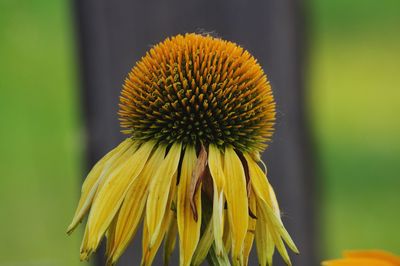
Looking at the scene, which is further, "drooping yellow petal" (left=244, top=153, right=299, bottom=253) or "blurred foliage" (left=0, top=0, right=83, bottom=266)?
"blurred foliage" (left=0, top=0, right=83, bottom=266)

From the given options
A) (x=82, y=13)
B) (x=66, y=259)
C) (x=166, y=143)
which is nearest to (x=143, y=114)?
(x=166, y=143)

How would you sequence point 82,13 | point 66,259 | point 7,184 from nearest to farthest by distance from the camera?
point 82,13
point 66,259
point 7,184

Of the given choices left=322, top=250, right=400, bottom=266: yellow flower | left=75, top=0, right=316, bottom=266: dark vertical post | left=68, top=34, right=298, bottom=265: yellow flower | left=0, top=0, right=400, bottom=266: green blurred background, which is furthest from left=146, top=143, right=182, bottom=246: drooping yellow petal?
A: left=0, top=0, right=400, bottom=266: green blurred background

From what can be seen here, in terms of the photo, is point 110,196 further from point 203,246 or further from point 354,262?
point 354,262

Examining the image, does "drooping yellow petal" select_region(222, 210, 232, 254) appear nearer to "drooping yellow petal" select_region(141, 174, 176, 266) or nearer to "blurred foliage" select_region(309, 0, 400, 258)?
"drooping yellow petal" select_region(141, 174, 176, 266)

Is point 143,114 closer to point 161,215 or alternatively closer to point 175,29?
point 161,215

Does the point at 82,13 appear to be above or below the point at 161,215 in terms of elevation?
above

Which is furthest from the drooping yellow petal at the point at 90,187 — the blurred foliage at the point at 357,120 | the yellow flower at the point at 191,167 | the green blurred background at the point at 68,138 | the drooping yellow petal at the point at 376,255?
the green blurred background at the point at 68,138
